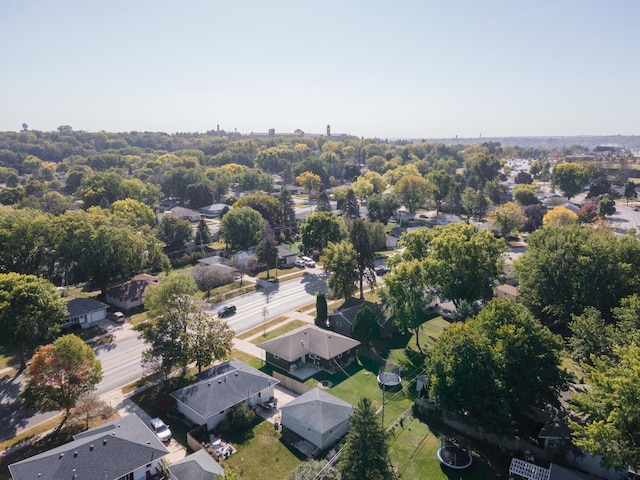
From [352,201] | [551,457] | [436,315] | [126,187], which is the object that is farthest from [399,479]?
[126,187]

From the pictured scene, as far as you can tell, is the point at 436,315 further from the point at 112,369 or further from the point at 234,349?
the point at 112,369

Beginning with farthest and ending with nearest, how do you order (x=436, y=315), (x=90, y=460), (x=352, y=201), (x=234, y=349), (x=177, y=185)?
1. (x=177, y=185)
2. (x=352, y=201)
3. (x=436, y=315)
4. (x=234, y=349)
5. (x=90, y=460)

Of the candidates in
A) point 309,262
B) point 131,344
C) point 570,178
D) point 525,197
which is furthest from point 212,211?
point 570,178

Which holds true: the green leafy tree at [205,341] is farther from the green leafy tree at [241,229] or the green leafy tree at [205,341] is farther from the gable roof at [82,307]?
the green leafy tree at [241,229]

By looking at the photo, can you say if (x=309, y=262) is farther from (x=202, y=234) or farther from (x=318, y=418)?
(x=318, y=418)

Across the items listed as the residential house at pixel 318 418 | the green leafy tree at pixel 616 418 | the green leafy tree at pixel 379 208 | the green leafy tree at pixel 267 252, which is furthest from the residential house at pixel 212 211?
the green leafy tree at pixel 616 418

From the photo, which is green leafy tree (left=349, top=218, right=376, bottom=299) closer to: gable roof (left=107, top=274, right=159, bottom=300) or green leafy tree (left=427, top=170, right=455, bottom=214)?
gable roof (left=107, top=274, right=159, bottom=300)
